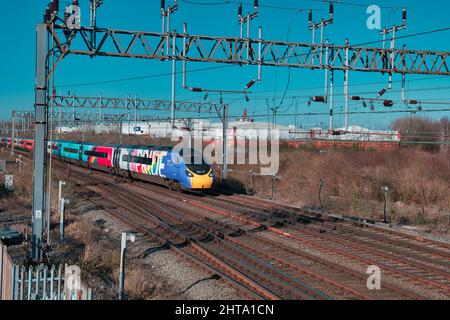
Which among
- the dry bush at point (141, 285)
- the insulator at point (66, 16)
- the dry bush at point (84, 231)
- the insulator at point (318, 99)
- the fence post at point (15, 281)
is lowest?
the dry bush at point (141, 285)

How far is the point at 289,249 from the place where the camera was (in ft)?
43.0

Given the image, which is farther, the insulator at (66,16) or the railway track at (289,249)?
the insulator at (66,16)

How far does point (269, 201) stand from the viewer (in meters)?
23.6

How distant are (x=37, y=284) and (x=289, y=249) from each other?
6817 millimetres

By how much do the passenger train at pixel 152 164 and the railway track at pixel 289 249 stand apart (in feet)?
7.14

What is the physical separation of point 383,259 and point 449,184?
1098cm

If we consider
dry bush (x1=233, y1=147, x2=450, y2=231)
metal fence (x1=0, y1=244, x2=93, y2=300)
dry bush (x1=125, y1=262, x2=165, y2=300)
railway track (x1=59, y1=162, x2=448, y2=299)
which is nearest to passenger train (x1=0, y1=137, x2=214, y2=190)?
railway track (x1=59, y1=162, x2=448, y2=299)

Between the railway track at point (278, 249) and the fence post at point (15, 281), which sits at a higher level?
the fence post at point (15, 281)

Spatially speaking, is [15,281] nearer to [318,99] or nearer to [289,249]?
[289,249]

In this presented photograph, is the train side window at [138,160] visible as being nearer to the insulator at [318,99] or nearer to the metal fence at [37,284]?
the insulator at [318,99]

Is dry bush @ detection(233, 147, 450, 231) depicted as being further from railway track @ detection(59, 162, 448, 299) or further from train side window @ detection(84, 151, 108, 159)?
train side window @ detection(84, 151, 108, 159)

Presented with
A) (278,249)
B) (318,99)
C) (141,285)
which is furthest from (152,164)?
(141,285)

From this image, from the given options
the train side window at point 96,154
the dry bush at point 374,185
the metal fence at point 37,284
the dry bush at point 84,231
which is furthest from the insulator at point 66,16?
the train side window at point 96,154

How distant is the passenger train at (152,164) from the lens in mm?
23875
